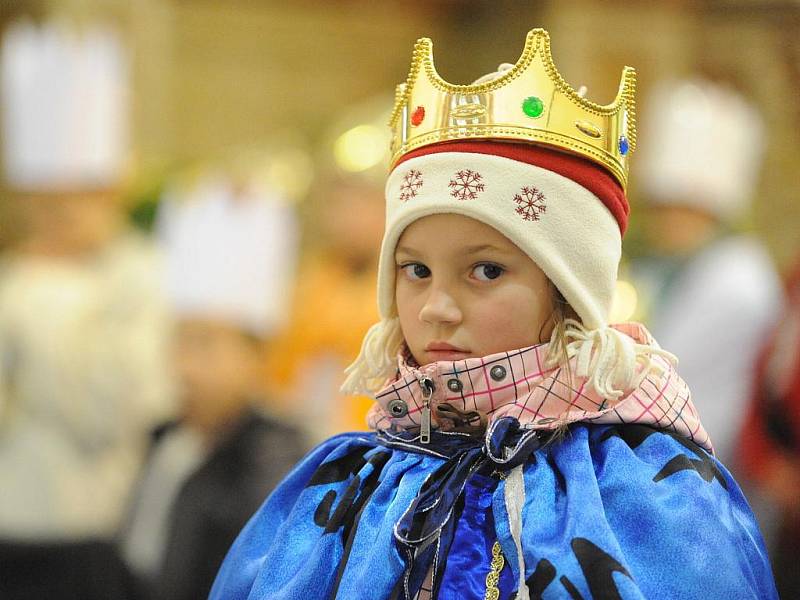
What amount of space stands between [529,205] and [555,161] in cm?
8

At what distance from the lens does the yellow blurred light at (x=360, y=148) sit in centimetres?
521

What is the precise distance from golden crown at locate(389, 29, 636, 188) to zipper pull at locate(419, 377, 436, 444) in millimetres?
367

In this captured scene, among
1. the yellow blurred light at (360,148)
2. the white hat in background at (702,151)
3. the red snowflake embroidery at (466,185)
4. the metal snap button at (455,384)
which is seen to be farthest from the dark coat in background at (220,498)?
the white hat in background at (702,151)

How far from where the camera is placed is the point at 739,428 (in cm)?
486

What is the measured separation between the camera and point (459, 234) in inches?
80.0

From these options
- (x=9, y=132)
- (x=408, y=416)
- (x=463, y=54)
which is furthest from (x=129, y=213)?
(x=408, y=416)

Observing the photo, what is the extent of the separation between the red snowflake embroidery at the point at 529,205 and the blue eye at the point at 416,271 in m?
0.19

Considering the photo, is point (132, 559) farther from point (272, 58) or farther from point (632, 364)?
point (272, 58)

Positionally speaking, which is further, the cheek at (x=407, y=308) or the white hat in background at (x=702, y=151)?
the white hat in background at (x=702, y=151)

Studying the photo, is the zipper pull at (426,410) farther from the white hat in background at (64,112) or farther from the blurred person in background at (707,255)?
the white hat in background at (64,112)

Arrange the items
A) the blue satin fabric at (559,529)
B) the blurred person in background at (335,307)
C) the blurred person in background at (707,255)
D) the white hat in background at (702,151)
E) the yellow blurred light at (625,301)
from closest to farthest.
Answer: the blue satin fabric at (559,529)
the yellow blurred light at (625,301)
the blurred person in background at (335,307)
the blurred person in background at (707,255)
the white hat in background at (702,151)

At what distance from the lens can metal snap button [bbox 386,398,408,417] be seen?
2.11 m

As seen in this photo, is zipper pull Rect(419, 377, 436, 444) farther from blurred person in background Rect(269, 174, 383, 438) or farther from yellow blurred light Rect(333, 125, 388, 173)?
yellow blurred light Rect(333, 125, 388, 173)

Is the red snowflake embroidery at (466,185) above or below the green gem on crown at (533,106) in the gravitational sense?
below
